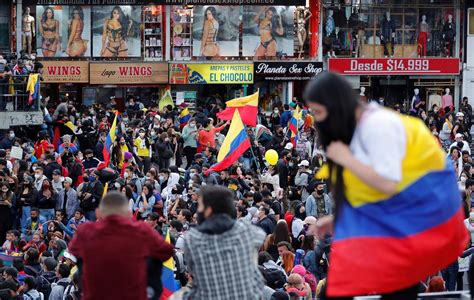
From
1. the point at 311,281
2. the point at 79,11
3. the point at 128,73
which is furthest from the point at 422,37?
the point at 311,281

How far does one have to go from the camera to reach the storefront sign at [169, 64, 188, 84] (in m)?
41.6

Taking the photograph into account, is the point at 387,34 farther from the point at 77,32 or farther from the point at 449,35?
the point at 77,32

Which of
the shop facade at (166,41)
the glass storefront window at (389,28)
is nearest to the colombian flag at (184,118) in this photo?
the shop facade at (166,41)

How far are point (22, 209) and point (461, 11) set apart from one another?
29397 millimetres

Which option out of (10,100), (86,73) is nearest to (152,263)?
(10,100)

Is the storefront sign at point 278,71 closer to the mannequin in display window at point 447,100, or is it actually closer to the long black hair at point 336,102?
the mannequin in display window at point 447,100

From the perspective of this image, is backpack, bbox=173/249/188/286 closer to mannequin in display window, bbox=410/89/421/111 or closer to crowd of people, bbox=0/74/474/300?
crowd of people, bbox=0/74/474/300

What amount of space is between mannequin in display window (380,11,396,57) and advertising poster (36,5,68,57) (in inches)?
453

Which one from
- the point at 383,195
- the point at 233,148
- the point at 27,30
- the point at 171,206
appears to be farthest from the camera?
the point at 27,30

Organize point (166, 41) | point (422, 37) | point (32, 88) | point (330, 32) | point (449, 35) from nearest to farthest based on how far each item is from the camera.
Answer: point (32, 88) < point (166, 41) < point (330, 32) < point (422, 37) < point (449, 35)

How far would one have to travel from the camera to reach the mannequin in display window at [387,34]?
Result: 45.1 meters

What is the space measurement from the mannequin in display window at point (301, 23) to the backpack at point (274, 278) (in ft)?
102

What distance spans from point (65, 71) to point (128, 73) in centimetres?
207

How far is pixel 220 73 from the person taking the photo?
138ft
